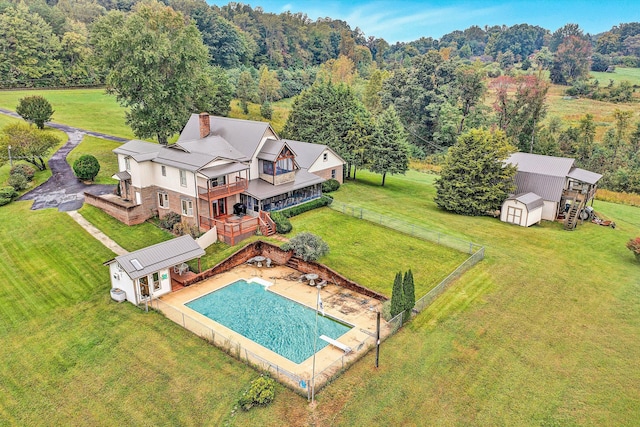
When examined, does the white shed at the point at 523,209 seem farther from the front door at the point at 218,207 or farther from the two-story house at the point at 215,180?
the front door at the point at 218,207

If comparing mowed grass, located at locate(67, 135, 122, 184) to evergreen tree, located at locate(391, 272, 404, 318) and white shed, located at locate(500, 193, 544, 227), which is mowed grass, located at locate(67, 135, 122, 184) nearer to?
evergreen tree, located at locate(391, 272, 404, 318)

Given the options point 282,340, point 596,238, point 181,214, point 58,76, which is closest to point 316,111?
point 181,214

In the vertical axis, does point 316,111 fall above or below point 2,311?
above

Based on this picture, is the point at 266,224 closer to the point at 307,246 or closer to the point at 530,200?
the point at 307,246

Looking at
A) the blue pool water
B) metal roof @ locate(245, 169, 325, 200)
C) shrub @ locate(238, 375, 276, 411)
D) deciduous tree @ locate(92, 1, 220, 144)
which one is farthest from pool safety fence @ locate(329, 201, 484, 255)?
deciduous tree @ locate(92, 1, 220, 144)

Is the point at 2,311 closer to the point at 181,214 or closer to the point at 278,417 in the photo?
the point at 181,214

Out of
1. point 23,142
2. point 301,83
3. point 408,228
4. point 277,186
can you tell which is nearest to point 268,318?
point 277,186
